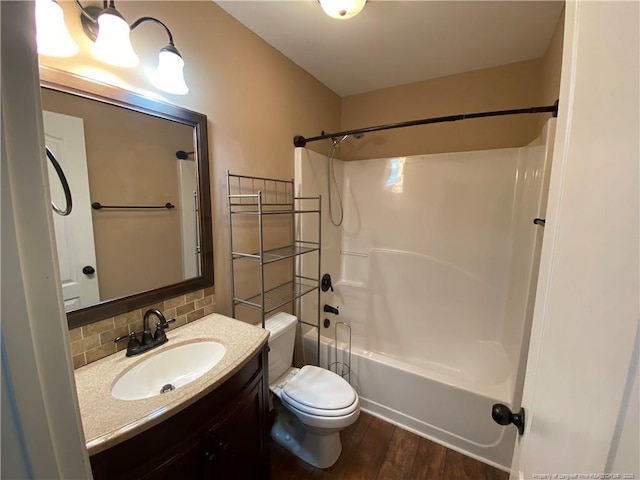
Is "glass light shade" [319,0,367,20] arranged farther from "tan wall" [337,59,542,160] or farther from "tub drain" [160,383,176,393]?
"tub drain" [160,383,176,393]

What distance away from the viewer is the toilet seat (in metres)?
1.37

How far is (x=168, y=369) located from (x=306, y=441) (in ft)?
3.12

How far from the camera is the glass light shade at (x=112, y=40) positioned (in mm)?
884

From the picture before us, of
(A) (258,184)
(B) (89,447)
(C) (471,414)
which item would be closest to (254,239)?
(A) (258,184)

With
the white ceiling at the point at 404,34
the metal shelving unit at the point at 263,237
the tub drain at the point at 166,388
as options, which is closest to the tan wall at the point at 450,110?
Result: the white ceiling at the point at 404,34

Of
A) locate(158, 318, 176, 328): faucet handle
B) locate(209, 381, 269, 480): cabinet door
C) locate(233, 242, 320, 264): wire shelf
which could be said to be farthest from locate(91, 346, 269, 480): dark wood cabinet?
locate(233, 242, 320, 264): wire shelf

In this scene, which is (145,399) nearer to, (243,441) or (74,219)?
(243,441)

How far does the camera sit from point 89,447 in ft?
2.05

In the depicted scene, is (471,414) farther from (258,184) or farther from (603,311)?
(258,184)

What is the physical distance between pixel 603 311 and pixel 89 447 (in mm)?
1046

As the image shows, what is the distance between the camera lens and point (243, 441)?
3.60ft

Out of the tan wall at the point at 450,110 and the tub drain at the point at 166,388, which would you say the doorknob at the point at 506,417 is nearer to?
the tub drain at the point at 166,388

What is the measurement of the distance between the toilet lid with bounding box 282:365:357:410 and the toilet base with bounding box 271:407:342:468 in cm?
17

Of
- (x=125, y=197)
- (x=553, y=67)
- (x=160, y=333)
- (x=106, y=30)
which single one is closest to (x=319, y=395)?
(x=160, y=333)
